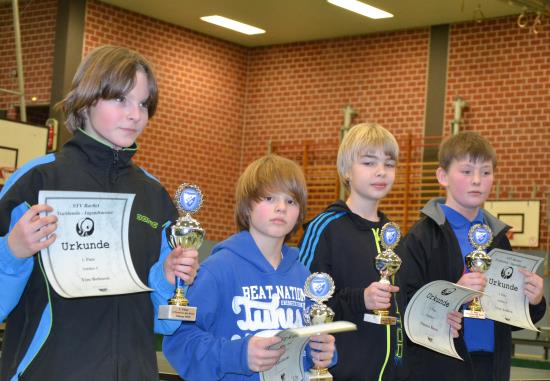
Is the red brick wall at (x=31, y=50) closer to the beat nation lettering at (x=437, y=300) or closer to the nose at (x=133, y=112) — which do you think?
the beat nation lettering at (x=437, y=300)

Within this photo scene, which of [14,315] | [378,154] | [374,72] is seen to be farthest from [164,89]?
[14,315]

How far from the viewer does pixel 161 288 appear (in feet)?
8.25

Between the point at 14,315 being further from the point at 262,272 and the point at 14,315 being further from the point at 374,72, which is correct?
the point at 374,72

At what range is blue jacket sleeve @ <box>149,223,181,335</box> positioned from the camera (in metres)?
2.52

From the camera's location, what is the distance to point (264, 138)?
14.8 metres

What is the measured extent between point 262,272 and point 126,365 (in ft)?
2.47

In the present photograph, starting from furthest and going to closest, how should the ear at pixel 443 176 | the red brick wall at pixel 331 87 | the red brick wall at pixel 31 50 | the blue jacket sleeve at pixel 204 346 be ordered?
the red brick wall at pixel 331 87 < the red brick wall at pixel 31 50 < the ear at pixel 443 176 < the blue jacket sleeve at pixel 204 346

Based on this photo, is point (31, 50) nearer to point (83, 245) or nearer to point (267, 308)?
point (267, 308)

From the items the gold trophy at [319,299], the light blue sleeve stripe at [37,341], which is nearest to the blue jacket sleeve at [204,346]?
the gold trophy at [319,299]

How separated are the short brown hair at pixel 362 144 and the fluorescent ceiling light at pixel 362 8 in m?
8.37

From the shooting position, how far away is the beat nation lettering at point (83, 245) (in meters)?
2.32

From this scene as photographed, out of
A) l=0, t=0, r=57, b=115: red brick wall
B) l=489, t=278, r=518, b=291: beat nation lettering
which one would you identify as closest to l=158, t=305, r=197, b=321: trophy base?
l=489, t=278, r=518, b=291: beat nation lettering

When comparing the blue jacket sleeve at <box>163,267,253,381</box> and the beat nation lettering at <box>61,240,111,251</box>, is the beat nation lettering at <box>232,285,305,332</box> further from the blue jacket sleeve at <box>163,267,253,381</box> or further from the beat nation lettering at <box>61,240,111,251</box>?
the beat nation lettering at <box>61,240,111,251</box>

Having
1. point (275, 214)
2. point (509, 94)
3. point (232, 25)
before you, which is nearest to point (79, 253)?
point (275, 214)
